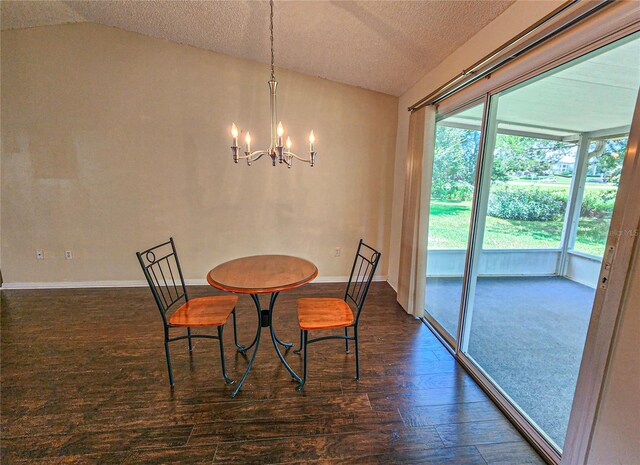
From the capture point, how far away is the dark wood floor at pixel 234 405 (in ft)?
4.52

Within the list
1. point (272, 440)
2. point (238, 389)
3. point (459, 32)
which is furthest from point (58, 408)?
point (459, 32)

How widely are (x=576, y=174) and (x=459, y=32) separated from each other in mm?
1270

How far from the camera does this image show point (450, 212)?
8.27 feet

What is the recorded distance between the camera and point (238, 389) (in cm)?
177

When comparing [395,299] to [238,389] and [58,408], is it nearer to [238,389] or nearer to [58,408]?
[238,389]

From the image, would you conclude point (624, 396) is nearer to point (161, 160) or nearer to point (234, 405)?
point (234, 405)

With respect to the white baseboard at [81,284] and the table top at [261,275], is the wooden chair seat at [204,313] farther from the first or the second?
the white baseboard at [81,284]

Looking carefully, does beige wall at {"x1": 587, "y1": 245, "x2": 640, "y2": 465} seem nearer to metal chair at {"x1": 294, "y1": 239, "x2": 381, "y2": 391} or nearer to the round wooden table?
metal chair at {"x1": 294, "y1": 239, "x2": 381, "y2": 391}

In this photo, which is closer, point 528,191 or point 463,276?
point 463,276

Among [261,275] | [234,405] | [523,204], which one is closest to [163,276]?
[261,275]

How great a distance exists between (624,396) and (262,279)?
1762 millimetres

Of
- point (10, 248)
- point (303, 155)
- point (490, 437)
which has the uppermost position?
point (303, 155)

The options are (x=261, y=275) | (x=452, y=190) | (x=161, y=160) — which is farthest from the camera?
(x=161, y=160)

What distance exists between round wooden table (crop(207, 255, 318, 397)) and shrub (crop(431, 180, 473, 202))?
1457 mm
